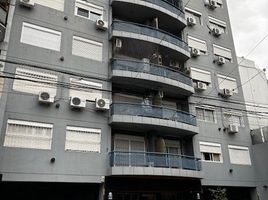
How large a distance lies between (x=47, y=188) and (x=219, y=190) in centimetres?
978

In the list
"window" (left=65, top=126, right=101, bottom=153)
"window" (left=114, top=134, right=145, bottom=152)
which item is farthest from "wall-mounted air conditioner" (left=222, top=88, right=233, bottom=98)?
"window" (left=65, top=126, right=101, bottom=153)

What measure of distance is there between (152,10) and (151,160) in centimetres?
1016

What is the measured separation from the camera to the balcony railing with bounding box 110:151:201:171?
42.1 ft

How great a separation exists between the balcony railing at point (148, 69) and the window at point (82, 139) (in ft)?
13.3

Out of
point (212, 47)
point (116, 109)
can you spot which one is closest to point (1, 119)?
point (116, 109)

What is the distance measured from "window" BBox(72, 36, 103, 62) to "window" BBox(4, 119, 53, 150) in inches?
182

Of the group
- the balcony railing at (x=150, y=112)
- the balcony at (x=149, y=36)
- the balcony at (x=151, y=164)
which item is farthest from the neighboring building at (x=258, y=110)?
the balcony at (x=149, y=36)

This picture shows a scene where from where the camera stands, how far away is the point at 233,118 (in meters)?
19.0

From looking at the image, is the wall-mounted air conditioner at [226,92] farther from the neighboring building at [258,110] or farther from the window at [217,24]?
the window at [217,24]

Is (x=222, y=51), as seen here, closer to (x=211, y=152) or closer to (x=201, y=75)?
(x=201, y=75)

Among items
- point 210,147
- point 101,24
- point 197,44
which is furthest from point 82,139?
point 197,44

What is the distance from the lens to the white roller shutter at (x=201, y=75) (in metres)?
18.5

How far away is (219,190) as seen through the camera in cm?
1478

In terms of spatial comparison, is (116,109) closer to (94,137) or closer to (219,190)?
(94,137)
